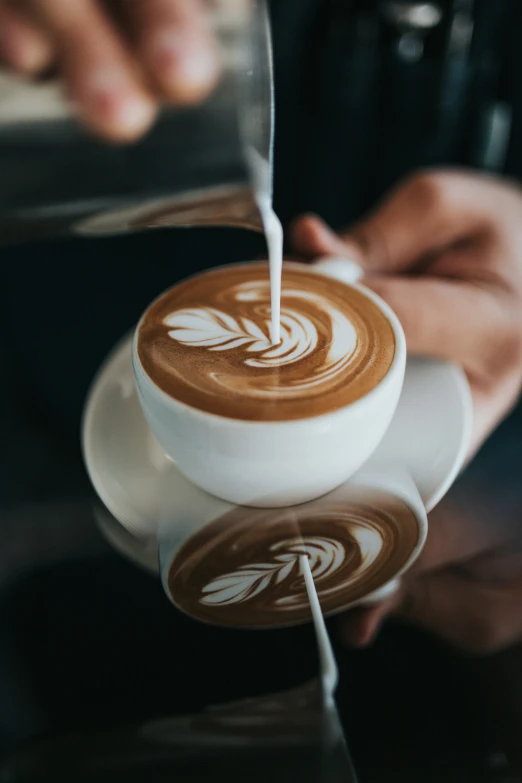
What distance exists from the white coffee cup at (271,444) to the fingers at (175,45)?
20 cm

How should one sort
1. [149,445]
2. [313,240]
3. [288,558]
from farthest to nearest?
1. [313,240]
2. [149,445]
3. [288,558]

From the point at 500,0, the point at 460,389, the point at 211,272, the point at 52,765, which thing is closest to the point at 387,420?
the point at 460,389

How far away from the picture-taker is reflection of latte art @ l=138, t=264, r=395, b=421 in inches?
20.0

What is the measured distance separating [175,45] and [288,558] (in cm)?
33

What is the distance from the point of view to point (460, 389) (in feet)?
2.08

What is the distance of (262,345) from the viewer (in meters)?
0.57

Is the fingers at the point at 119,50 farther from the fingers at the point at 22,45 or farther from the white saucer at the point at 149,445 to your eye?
the white saucer at the point at 149,445

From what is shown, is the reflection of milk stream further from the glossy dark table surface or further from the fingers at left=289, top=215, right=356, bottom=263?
the fingers at left=289, top=215, right=356, bottom=263

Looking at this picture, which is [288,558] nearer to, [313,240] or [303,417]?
[303,417]

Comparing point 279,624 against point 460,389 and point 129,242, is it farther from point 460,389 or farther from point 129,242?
point 129,242

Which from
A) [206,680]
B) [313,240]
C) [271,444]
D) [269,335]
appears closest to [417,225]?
[313,240]

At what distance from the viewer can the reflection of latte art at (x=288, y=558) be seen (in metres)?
0.47

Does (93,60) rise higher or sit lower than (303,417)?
higher

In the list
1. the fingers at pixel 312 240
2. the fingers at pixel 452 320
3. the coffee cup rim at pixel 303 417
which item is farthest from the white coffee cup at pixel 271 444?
the fingers at pixel 312 240
